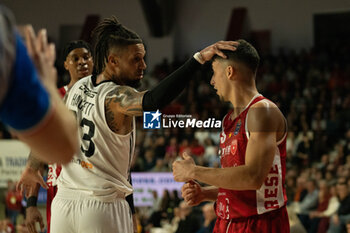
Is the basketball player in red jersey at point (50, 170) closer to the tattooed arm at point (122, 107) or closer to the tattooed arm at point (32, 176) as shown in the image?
the tattooed arm at point (32, 176)

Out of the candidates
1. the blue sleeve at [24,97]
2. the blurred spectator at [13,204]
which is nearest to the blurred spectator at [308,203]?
the blurred spectator at [13,204]

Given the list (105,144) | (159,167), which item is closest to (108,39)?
(105,144)

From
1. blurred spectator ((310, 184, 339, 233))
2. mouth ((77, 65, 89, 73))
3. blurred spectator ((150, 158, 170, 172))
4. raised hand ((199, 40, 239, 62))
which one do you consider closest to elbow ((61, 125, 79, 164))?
raised hand ((199, 40, 239, 62))

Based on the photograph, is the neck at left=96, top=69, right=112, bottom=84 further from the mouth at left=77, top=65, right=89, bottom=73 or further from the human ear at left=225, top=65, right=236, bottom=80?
the mouth at left=77, top=65, right=89, bottom=73

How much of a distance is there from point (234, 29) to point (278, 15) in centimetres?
189

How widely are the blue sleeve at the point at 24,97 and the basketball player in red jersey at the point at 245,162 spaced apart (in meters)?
1.60

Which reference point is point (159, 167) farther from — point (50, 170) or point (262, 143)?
point (262, 143)

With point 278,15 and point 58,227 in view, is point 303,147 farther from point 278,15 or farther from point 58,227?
point 278,15

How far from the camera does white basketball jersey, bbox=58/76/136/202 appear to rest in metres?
2.76

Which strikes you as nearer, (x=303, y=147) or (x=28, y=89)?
(x=28, y=89)

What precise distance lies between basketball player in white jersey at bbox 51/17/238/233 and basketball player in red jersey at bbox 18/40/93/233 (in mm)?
472

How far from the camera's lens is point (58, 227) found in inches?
109

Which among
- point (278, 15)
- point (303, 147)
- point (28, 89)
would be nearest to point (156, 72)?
point (278, 15)

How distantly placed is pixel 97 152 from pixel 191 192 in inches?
24.5
